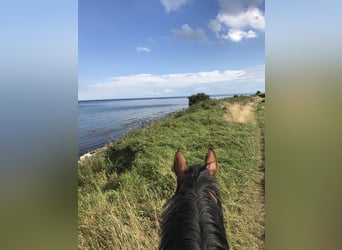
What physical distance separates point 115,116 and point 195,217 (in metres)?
0.73

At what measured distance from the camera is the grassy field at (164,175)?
1.35m

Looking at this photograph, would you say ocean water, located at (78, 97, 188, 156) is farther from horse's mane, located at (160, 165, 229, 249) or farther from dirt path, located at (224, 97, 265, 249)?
horse's mane, located at (160, 165, 229, 249)

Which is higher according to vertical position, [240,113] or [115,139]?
[240,113]

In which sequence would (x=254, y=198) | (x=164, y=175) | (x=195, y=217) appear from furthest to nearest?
1. (x=164, y=175)
2. (x=254, y=198)
3. (x=195, y=217)

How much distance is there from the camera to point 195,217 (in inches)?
32.9

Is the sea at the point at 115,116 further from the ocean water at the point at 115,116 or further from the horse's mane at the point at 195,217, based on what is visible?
the horse's mane at the point at 195,217

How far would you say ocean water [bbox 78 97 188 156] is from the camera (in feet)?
4.47

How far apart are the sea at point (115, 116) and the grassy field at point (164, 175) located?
0.17ft

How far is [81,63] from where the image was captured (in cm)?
132

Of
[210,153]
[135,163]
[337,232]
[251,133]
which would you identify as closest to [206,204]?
[210,153]

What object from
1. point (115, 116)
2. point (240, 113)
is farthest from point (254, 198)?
point (115, 116)

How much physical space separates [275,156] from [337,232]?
302 millimetres

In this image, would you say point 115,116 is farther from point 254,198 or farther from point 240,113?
point 254,198

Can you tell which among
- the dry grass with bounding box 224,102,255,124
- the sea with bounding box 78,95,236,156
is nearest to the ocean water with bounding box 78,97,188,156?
the sea with bounding box 78,95,236,156
